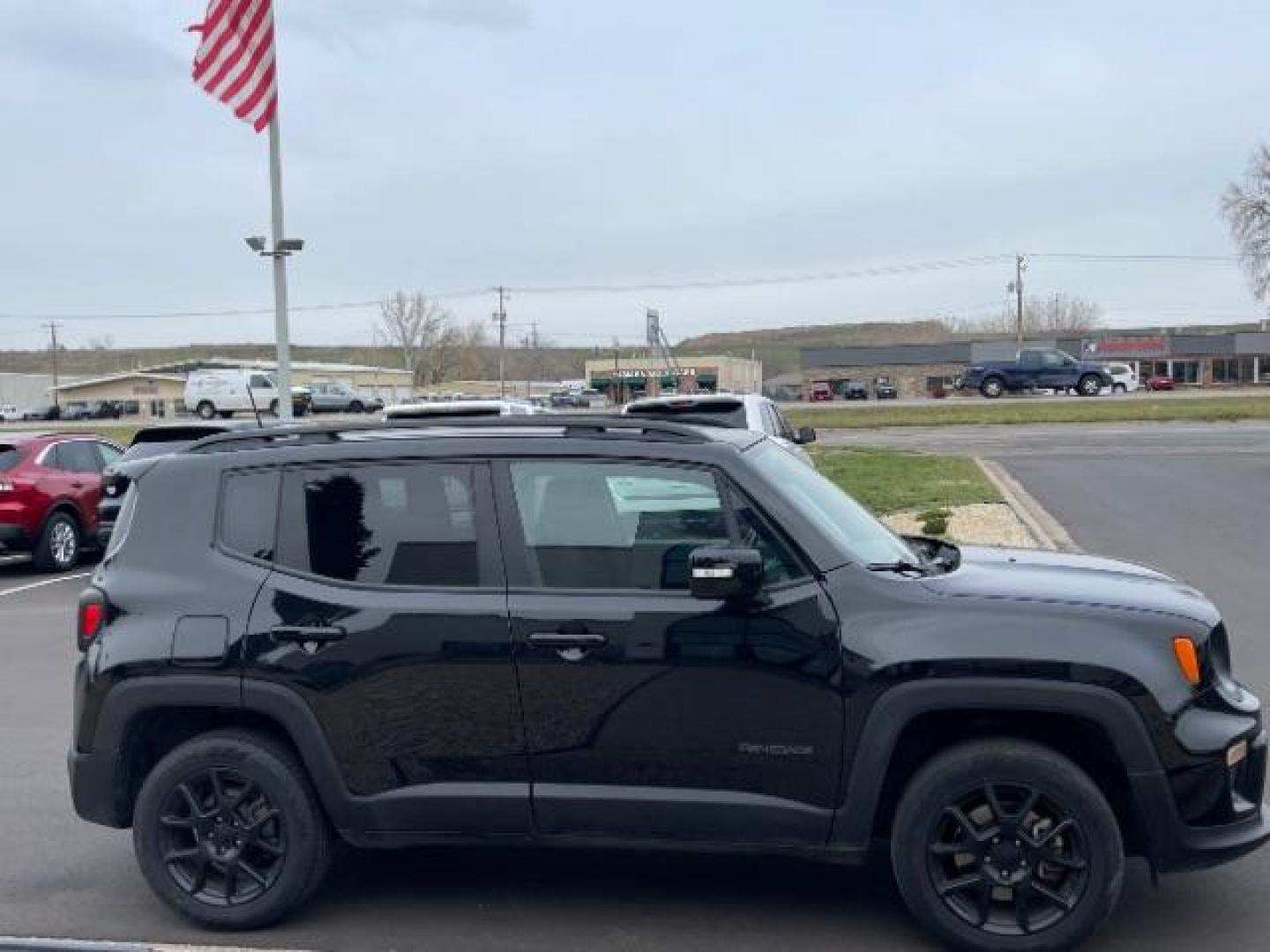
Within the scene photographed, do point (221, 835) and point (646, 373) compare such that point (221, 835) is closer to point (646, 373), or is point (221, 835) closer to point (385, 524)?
point (385, 524)

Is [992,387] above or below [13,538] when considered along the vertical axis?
above

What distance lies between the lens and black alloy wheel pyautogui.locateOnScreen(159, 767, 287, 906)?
15.5 feet

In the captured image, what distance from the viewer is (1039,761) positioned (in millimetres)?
4207

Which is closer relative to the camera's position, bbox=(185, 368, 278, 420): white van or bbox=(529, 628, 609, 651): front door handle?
bbox=(529, 628, 609, 651): front door handle

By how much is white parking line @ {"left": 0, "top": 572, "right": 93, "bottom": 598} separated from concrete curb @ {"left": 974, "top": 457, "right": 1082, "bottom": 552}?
10.5 meters

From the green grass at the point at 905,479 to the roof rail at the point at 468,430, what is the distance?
983 cm

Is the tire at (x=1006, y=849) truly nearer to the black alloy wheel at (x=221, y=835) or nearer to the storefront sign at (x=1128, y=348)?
the black alloy wheel at (x=221, y=835)

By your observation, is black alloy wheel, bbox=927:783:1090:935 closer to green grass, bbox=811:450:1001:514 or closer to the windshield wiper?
the windshield wiper

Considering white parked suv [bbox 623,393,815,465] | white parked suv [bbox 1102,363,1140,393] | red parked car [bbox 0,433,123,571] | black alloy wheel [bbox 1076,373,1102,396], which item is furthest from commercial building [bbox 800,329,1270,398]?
red parked car [bbox 0,433,123,571]

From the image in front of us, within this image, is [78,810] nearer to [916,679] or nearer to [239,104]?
[916,679]

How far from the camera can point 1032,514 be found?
16.3 meters

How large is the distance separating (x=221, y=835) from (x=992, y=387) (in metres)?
56.3

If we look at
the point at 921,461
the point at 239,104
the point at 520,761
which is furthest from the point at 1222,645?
the point at 921,461

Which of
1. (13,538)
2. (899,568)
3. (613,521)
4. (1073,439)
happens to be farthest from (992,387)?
(613,521)
